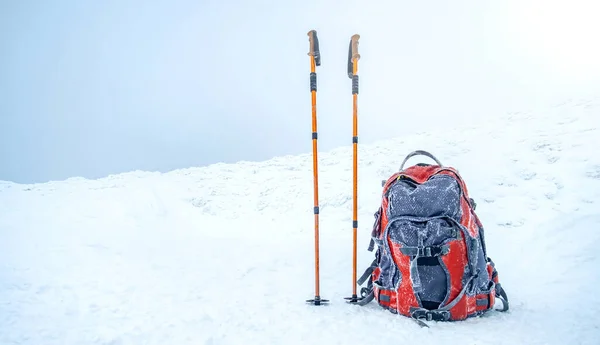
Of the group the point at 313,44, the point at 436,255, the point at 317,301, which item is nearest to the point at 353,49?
the point at 313,44

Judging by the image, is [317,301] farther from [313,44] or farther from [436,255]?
[313,44]

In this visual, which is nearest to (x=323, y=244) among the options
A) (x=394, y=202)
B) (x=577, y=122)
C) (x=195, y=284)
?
(x=195, y=284)

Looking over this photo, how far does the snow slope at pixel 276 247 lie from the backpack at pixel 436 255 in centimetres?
20

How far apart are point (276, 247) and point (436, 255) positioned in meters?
3.75

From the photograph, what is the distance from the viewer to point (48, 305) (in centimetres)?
340

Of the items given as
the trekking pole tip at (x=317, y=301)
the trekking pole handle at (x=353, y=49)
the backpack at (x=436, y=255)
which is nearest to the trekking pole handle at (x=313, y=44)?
the trekking pole handle at (x=353, y=49)

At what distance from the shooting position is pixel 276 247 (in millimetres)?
6469

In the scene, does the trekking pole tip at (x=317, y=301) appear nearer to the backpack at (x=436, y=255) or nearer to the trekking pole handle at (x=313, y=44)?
the backpack at (x=436, y=255)

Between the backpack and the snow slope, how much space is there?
195mm

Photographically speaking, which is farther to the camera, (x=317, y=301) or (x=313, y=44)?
(x=313, y=44)

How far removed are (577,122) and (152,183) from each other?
38.2ft

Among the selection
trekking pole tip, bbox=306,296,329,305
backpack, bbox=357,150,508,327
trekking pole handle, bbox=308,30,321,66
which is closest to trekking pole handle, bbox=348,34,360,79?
trekking pole handle, bbox=308,30,321,66

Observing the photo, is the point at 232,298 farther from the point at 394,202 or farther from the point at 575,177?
the point at 575,177

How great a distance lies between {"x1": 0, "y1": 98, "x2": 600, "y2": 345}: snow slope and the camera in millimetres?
3029
